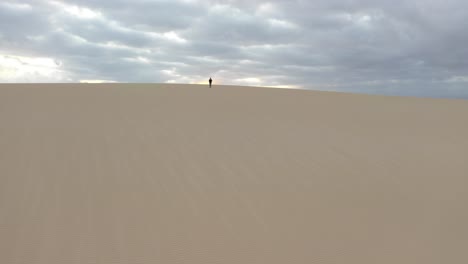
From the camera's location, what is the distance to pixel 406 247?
6125 mm

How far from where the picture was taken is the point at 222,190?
7.28 m

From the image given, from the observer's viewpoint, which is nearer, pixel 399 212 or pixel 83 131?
pixel 399 212

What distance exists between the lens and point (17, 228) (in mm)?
5949

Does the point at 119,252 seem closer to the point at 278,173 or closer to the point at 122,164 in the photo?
the point at 122,164

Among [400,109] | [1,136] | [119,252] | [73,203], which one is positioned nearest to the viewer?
[119,252]

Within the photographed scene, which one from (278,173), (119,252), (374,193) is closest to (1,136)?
(119,252)

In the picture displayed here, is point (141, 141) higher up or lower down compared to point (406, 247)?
higher up

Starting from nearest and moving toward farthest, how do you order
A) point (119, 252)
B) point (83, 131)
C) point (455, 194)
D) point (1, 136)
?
point (119, 252) < point (455, 194) < point (1, 136) < point (83, 131)

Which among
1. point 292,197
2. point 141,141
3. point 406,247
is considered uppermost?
point 141,141

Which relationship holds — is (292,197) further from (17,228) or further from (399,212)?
(17,228)

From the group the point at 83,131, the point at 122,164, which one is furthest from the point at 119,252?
the point at 83,131

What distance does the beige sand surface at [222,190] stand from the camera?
5844mm

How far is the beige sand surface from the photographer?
584 cm

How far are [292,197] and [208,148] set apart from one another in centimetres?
271
